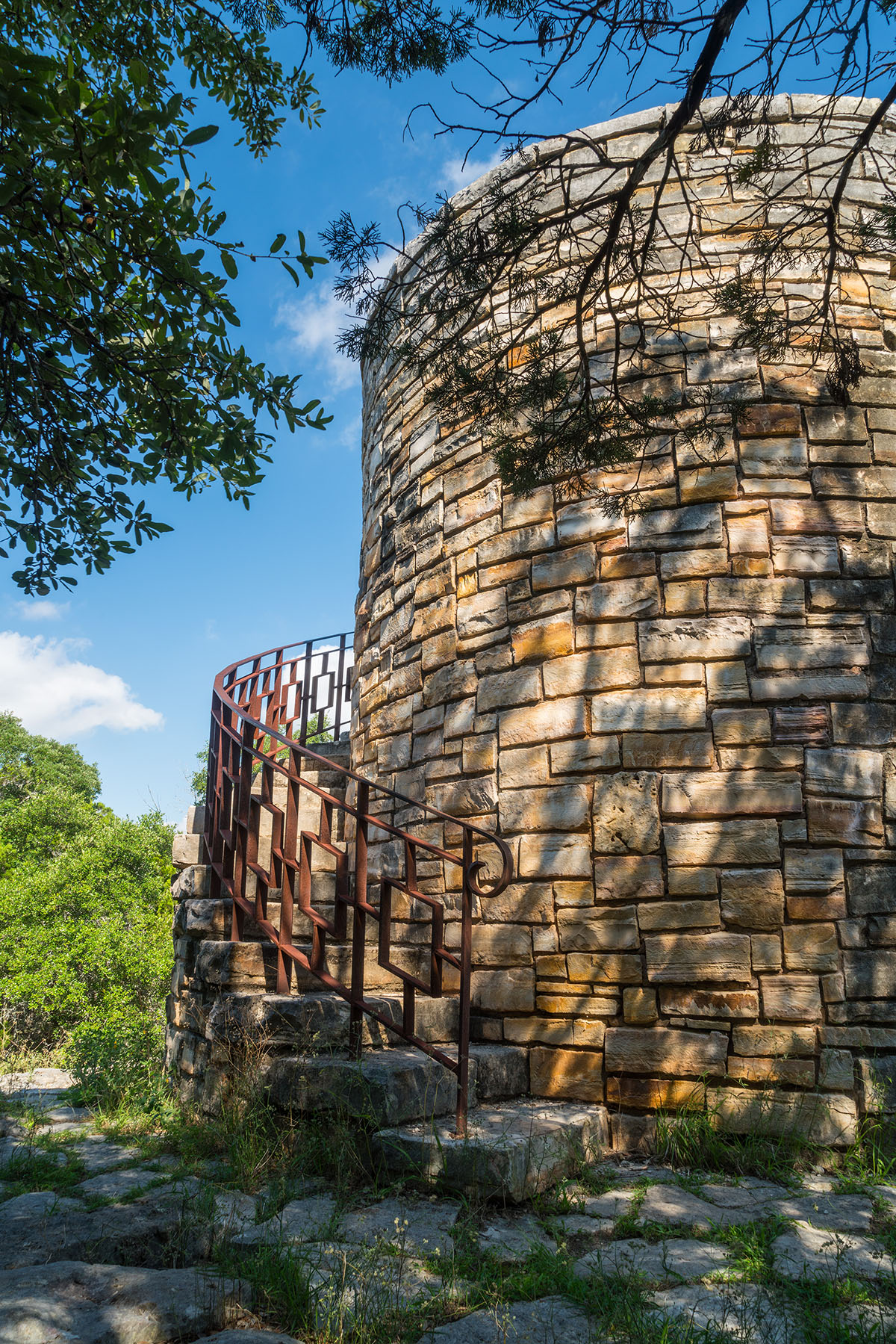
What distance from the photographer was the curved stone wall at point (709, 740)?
3217 mm

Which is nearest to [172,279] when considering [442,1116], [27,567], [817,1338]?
[27,567]

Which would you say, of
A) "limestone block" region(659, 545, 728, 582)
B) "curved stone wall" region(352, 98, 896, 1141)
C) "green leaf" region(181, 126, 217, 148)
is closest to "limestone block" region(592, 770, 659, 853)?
"curved stone wall" region(352, 98, 896, 1141)

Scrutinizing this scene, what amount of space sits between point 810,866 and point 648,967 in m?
0.73

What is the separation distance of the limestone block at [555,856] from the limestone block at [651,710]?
481 mm

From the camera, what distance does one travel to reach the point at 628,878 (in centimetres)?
345

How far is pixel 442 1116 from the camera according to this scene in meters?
2.96

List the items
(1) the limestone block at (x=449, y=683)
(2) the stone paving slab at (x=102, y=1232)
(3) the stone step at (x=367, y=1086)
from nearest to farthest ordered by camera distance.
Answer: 1. (2) the stone paving slab at (x=102, y=1232)
2. (3) the stone step at (x=367, y=1086)
3. (1) the limestone block at (x=449, y=683)

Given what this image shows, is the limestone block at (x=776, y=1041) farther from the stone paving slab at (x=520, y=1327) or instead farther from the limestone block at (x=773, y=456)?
the limestone block at (x=773, y=456)

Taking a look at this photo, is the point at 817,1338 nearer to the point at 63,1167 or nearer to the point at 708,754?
the point at 708,754

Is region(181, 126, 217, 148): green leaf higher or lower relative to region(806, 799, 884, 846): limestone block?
higher

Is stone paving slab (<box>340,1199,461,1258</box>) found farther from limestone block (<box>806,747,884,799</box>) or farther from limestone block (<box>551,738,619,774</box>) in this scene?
limestone block (<box>806,747,884,799</box>)

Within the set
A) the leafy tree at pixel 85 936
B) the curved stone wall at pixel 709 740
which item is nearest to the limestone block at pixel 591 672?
the curved stone wall at pixel 709 740

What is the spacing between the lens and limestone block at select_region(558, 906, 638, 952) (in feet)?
11.2

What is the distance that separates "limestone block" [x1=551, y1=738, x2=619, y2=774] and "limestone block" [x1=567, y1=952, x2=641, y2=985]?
2.42 feet
